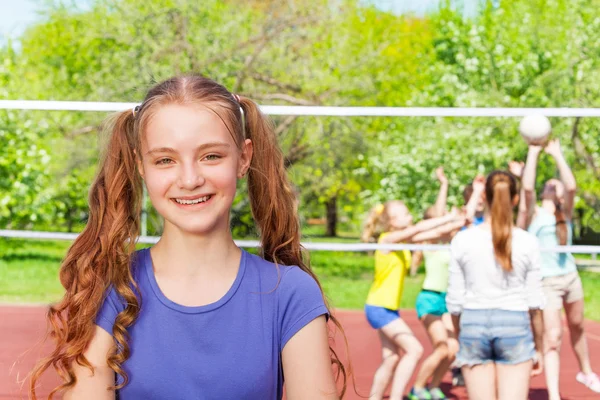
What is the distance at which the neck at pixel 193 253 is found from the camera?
5.54 feet

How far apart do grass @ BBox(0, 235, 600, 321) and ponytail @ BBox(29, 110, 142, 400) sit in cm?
1104

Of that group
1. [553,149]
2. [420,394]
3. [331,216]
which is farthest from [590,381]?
[331,216]

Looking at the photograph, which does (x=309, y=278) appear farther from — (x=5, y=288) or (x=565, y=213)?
(x=5, y=288)

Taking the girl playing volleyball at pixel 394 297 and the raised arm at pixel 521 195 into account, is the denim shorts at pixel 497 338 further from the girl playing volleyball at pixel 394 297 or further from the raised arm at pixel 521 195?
the raised arm at pixel 521 195

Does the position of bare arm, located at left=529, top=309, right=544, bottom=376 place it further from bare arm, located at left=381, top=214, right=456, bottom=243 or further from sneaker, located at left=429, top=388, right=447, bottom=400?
bare arm, located at left=381, top=214, right=456, bottom=243

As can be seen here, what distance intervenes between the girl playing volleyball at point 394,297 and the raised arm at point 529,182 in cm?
40

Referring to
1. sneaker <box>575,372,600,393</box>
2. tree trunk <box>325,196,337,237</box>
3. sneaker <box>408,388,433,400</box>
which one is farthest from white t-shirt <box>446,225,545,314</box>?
tree trunk <box>325,196,337,237</box>

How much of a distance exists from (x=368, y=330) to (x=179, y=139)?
8.93m

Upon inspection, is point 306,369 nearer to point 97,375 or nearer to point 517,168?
point 97,375

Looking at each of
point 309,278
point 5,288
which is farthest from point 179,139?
point 5,288

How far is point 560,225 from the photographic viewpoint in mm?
6023

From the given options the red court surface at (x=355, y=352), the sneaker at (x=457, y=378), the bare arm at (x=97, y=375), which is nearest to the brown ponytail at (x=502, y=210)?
the red court surface at (x=355, y=352)

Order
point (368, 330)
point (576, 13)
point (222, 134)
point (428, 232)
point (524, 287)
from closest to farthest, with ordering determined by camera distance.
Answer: point (222, 134)
point (524, 287)
point (428, 232)
point (368, 330)
point (576, 13)

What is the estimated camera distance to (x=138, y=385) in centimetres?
159
